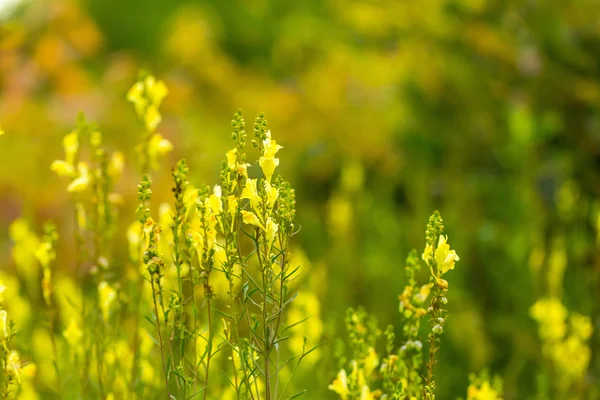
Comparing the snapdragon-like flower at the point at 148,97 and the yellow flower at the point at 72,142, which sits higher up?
the snapdragon-like flower at the point at 148,97

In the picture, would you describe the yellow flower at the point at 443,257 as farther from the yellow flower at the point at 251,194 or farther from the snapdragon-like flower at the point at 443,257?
the yellow flower at the point at 251,194

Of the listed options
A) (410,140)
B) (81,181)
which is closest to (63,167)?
(81,181)

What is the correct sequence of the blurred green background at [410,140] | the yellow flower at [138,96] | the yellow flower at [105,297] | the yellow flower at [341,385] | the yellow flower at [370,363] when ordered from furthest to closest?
the blurred green background at [410,140]
the yellow flower at [105,297]
the yellow flower at [138,96]
the yellow flower at [370,363]
the yellow flower at [341,385]

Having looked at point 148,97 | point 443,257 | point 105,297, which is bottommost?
point 443,257

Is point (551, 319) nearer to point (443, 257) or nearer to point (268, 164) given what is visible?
point (443, 257)

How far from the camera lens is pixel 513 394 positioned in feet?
11.5

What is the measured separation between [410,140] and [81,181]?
4.52m

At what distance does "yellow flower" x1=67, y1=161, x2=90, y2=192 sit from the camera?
206 cm

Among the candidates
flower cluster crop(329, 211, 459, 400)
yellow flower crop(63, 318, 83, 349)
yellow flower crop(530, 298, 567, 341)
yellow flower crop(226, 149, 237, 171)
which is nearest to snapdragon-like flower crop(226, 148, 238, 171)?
yellow flower crop(226, 149, 237, 171)

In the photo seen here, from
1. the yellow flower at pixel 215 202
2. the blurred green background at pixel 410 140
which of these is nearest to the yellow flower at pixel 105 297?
the yellow flower at pixel 215 202

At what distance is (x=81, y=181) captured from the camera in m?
2.10

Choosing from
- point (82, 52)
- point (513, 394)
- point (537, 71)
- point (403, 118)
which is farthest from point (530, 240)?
point (82, 52)

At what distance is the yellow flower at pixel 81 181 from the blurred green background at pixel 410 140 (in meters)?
1.90

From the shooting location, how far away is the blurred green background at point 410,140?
4.28 m
